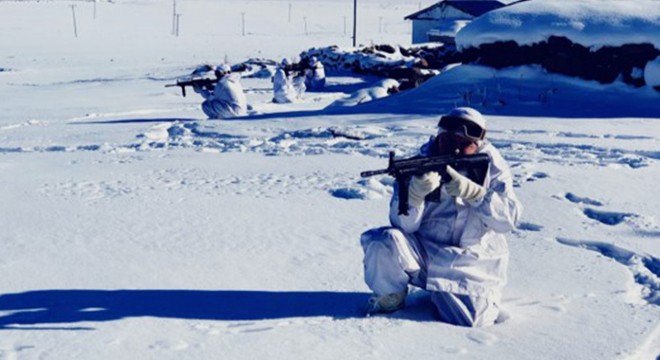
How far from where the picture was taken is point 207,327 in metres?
3.28

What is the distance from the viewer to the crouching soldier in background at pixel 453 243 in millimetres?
3189

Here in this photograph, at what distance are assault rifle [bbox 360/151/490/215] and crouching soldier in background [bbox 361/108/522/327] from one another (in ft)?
0.13

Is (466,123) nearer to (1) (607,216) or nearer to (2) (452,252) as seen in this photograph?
(2) (452,252)

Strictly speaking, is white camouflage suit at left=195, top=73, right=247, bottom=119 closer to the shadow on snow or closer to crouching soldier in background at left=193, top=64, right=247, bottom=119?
crouching soldier in background at left=193, top=64, right=247, bottom=119

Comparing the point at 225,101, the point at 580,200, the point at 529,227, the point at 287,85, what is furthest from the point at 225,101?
the point at 529,227

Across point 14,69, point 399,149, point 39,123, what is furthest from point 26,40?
point 399,149

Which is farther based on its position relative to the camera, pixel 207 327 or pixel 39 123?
pixel 39 123

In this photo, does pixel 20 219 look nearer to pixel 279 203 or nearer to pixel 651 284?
pixel 279 203

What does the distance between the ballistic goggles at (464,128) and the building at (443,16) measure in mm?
30418

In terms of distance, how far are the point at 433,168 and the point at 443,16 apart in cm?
3360

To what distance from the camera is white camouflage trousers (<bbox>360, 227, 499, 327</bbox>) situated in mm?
3227

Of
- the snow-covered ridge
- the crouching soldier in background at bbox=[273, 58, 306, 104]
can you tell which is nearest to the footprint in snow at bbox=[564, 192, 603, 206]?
the snow-covered ridge

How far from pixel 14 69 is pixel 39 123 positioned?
16560mm

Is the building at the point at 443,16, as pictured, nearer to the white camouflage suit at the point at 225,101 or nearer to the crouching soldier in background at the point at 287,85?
the crouching soldier in background at the point at 287,85
